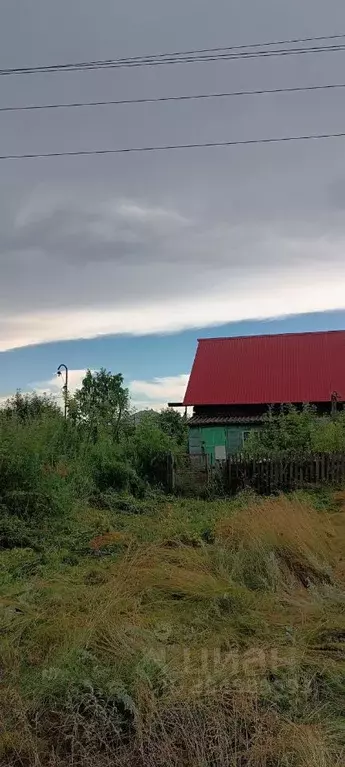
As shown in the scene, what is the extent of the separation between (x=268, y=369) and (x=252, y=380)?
96 centimetres

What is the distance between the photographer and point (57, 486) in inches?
397

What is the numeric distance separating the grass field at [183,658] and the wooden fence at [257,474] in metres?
7.02

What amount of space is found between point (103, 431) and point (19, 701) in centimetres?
1223

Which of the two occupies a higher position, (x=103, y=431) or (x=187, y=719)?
(x=103, y=431)

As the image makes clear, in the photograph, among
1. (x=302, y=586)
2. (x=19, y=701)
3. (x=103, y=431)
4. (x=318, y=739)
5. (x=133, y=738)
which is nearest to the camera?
(x=318, y=739)

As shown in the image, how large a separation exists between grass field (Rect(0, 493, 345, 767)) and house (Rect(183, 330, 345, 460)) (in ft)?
54.5

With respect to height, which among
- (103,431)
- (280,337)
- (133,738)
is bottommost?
(133,738)

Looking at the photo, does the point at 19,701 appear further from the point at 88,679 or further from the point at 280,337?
the point at 280,337

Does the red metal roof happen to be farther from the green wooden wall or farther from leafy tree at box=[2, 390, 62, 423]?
leafy tree at box=[2, 390, 62, 423]

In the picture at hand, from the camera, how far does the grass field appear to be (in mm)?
2578

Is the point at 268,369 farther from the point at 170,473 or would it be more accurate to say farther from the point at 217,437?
the point at 170,473

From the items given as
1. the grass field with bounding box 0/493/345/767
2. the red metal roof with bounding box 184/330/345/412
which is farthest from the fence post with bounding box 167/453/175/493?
the red metal roof with bounding box 184/330/345/412

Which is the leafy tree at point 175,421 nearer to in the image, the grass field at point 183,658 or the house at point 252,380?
the house at point 252,380

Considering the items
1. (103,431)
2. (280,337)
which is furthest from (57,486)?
(280,337)
